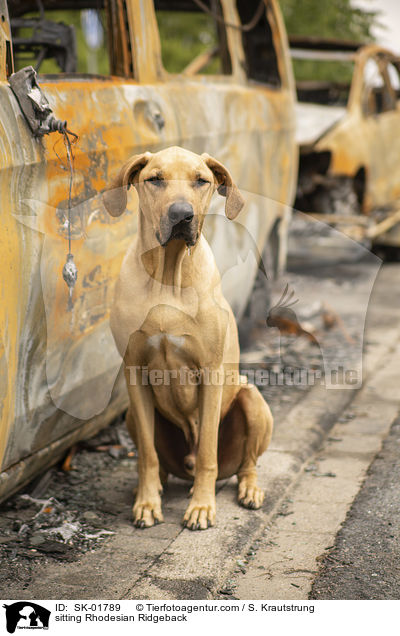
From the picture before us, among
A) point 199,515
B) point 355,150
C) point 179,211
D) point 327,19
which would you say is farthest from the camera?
point 327,19

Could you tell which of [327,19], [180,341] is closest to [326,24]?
[327,19]

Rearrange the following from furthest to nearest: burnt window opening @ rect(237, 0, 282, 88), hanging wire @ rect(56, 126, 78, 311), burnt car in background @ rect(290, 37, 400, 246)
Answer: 1. burnt car in background @ rect(290, 37, 400, 246)
2. burnt window opening @ rect(237, 0, 282, 88)
3. hanging wire @ rect(56, 126, 78, 311)

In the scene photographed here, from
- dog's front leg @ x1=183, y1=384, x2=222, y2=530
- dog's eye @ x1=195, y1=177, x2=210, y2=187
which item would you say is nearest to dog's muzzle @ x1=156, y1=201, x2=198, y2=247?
dog's eye @ x1=195, y1=177, x2=210, y2=187

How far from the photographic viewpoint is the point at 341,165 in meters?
8.02

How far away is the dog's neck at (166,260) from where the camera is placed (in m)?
2.81

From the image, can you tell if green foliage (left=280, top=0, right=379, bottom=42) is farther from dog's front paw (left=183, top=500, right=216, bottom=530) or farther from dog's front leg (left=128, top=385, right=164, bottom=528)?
dog's front paw (left=183, top=500, right=216, bottom=530)

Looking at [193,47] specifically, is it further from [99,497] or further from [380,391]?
[99,497]

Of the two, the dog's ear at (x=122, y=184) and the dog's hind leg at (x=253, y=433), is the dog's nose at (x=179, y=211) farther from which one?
the dog's hind leg at (x=253, y=433)

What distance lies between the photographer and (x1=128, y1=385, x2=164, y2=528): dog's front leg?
3.01 m

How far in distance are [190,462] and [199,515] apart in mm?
258
